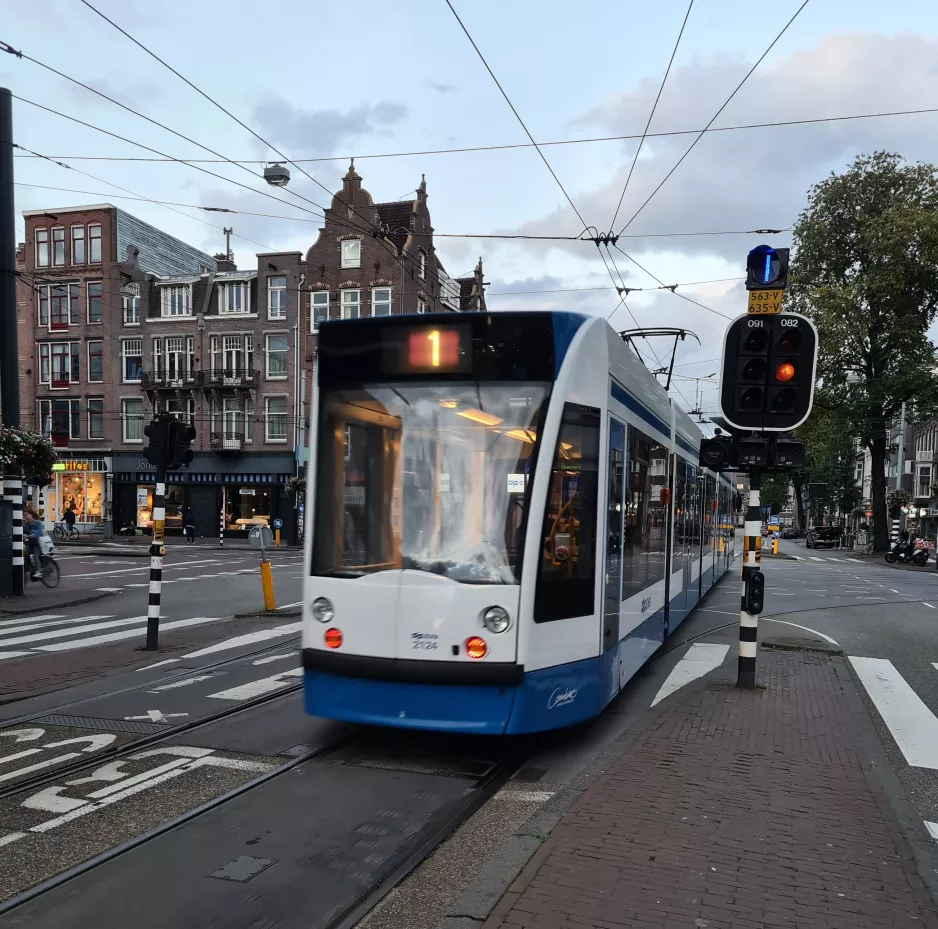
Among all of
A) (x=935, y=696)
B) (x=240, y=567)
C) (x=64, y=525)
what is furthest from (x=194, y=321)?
(x=935, y=696)

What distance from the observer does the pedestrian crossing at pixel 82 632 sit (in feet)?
34.4

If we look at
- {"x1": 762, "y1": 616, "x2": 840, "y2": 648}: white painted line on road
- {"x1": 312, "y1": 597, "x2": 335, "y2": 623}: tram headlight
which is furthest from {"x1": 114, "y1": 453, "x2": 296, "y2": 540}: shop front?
{"x1": 312, "y1": 597, "x2": 335, "y2": 623}: tram headlight

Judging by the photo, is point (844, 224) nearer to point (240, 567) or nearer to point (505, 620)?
point (240, 567)

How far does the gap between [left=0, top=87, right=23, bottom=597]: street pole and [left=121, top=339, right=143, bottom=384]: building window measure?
29.5 m

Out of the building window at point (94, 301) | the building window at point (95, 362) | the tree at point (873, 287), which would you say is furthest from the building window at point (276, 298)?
the tree at point (873, 287)

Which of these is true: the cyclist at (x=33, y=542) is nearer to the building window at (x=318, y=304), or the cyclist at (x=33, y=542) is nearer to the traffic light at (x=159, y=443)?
the traffic light at (x=159, y=443)

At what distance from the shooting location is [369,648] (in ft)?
18.2

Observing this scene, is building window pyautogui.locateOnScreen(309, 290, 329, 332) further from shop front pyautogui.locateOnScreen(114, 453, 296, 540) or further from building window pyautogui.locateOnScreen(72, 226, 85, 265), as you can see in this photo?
building window pyautogui.locateOnScreen(72, 226, 85, 265)

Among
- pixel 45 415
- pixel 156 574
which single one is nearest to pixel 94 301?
pixel 45 415

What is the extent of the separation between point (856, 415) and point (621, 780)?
37141mm

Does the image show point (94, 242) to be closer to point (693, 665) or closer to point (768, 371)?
point (693, 665)

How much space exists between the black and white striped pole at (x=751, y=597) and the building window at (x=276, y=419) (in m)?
34.3

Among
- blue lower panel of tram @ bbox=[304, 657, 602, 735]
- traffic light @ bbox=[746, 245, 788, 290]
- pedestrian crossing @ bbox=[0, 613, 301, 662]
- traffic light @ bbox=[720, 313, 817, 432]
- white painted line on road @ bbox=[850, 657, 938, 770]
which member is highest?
traffic light @ bbox=[746, 245, 788, 290]

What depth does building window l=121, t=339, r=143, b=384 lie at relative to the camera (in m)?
43.1
